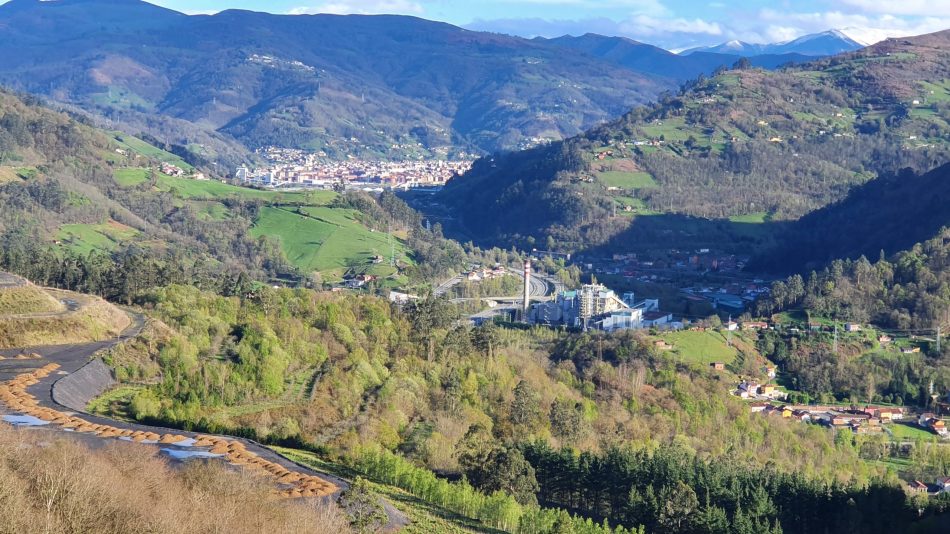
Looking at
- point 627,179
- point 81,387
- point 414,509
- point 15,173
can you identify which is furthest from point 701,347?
point 627,179

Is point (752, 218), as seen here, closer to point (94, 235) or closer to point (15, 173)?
point (94, 235)

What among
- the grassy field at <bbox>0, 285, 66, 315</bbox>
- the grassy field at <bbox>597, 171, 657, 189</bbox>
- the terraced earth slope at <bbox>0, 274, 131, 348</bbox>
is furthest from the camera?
the grassy field at <bbox>597, 171, 657, 189</bbox>

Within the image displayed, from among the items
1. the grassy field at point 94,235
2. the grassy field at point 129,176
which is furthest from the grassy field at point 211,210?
the grassy field at point 94,235

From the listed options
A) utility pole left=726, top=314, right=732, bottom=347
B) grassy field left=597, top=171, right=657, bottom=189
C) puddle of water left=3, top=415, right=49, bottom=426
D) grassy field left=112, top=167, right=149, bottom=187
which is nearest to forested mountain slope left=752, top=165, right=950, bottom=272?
utility pole left=726, top=314, right=732, bottom=347

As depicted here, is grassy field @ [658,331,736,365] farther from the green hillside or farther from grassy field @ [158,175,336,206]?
grassy field @ [158,175,336,206]

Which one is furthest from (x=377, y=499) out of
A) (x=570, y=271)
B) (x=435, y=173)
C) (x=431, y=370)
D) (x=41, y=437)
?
(x=435, y=173)

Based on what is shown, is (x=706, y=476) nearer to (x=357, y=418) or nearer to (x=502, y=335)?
(x=357, y=418)
